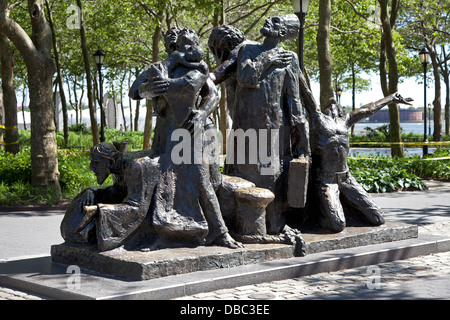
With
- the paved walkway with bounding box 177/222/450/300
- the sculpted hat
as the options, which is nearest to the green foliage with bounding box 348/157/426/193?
the sculpted hat

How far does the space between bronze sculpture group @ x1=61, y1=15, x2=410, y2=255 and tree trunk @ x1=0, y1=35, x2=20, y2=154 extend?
498 inches

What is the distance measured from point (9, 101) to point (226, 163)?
44.8 ft

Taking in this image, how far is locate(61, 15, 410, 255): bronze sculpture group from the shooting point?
6590mm

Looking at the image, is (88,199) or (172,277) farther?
(88,199)

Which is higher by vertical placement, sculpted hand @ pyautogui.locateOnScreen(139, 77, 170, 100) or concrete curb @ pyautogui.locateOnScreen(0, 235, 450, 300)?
sculpted hand @ pyautogui.locateOnScreen(139, 77, 170, 100)

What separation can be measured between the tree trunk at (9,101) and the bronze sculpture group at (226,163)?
12.6 metres

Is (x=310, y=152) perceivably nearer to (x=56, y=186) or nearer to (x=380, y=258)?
(x=380, y=258)

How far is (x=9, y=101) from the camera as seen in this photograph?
19.8m

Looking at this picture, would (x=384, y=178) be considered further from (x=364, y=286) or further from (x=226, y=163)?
(x=364, y=286)

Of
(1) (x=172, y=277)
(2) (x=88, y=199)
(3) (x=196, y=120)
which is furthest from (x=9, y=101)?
(1) (x=172, y=277)

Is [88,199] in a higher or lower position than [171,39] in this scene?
lower

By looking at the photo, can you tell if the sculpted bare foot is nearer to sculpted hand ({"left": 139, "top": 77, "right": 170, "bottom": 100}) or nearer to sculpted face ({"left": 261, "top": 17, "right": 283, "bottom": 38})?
sculpted hand ({"left": 139, "top": 77, "right": 170, "bottom": 100})

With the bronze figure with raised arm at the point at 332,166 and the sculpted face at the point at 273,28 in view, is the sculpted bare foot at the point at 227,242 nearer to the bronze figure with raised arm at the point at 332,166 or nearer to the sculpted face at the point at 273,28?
the bronze figure with raised arm at the point at 332,166

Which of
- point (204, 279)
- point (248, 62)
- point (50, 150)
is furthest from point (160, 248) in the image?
point (50, 150)
